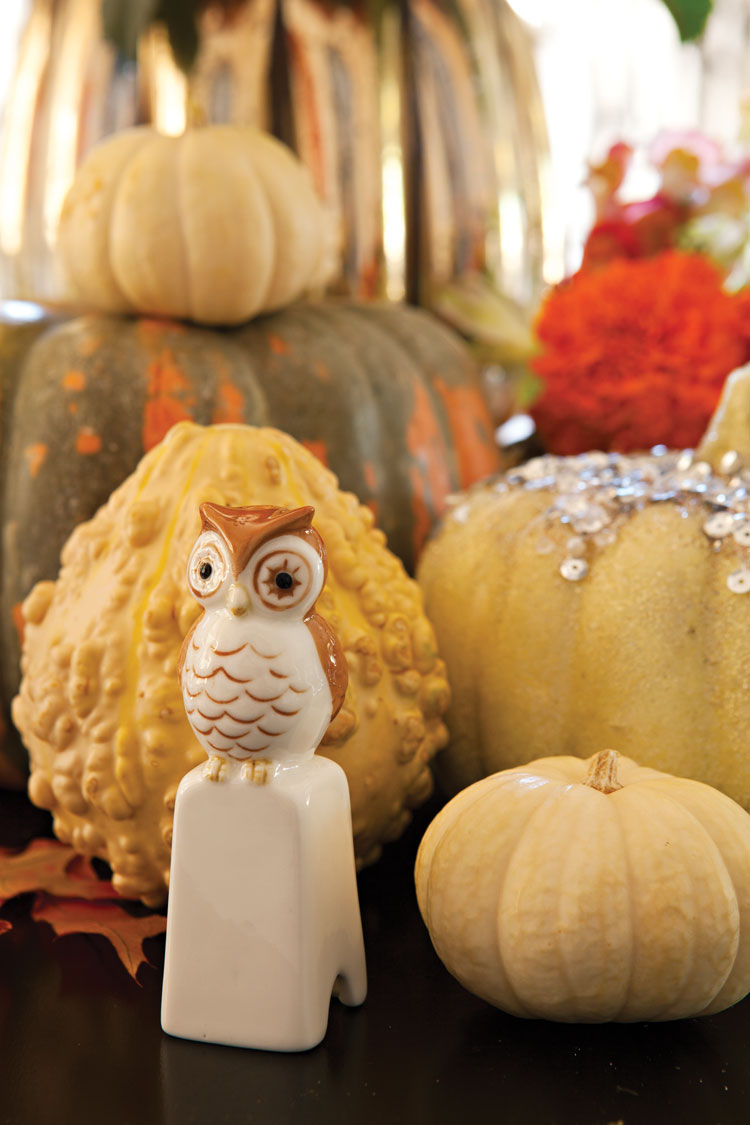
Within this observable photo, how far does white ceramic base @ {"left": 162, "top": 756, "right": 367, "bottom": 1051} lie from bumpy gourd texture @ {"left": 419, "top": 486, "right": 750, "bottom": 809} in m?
0.27

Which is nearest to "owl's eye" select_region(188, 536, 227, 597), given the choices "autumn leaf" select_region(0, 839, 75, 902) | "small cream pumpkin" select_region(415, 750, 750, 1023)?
"small cream pumpkin" select_region(415, 750, 750, 1023)

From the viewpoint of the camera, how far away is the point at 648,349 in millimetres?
1235

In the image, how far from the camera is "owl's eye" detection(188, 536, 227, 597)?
617mm

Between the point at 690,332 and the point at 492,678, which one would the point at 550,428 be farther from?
the point at 492,678

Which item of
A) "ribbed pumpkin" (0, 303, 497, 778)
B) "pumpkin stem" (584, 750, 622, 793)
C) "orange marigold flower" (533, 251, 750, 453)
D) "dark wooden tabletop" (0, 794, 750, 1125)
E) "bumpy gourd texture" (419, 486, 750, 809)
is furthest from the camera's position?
"orange marigold flower" (533, 251, 750, 453)

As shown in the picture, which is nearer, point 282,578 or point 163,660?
point 282,578

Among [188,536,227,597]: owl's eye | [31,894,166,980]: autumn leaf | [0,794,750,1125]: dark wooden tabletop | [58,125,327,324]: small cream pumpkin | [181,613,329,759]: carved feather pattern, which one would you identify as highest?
[58,125,327,324]: small cream pumpkin

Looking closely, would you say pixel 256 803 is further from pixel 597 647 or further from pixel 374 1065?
pixel 597 647

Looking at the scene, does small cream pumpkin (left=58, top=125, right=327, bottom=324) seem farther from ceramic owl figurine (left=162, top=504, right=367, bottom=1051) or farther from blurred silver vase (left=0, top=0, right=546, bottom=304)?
ceramic owl figurine (left=162, top=504, right=367, bottom=1051)

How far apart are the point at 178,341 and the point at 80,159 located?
39 cm

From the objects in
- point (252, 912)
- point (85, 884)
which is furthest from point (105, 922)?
point (252, 912)

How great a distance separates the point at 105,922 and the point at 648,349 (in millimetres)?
820

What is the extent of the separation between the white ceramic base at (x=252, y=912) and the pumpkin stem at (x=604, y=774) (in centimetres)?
16

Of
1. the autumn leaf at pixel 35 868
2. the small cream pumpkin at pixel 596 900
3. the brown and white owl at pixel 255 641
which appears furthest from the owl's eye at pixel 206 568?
the autumn leaf at pixel 35 868
